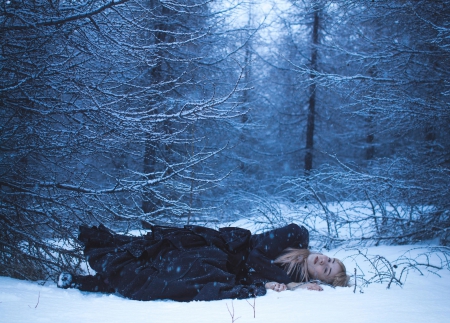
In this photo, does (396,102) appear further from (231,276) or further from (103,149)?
(103,149)

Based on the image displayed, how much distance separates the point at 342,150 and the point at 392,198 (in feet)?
35.3

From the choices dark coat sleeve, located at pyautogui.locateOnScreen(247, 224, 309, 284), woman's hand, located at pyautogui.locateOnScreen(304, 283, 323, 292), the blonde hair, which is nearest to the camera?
woman's hand, located at pyautogui.locateOnScreen(304, 283, 323, 292)

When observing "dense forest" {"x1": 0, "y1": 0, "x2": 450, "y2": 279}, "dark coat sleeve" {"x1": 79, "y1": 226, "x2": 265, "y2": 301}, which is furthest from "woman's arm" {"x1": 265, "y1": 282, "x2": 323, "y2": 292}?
"dense forest" {"x1": 0, "y1": 0, "x2": 450, "y2": 279}

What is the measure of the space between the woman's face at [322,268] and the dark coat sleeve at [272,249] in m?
0.24

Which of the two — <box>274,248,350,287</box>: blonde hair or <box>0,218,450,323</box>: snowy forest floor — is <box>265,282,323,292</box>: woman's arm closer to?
<box>0,218,450,323</box>: snowy forest floor

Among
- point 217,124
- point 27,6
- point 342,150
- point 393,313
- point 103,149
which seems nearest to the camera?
point 393,313

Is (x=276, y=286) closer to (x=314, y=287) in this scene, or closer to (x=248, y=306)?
(x=314, y=287)

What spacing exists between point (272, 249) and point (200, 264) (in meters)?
0.94

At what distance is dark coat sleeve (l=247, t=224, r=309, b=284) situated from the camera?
3.62m

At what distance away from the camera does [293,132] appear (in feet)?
46.7

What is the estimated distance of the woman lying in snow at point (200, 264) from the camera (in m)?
3.08

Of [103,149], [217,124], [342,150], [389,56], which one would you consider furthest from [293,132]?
[103,149]

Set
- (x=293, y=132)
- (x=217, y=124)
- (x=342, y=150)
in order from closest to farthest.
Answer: (x=217, y=124) < (x=293, y=132) < (x=342, y=150)

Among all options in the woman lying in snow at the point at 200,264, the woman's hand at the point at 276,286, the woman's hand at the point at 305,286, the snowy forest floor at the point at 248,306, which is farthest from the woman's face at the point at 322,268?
the woman's hand at the point at 276,286
